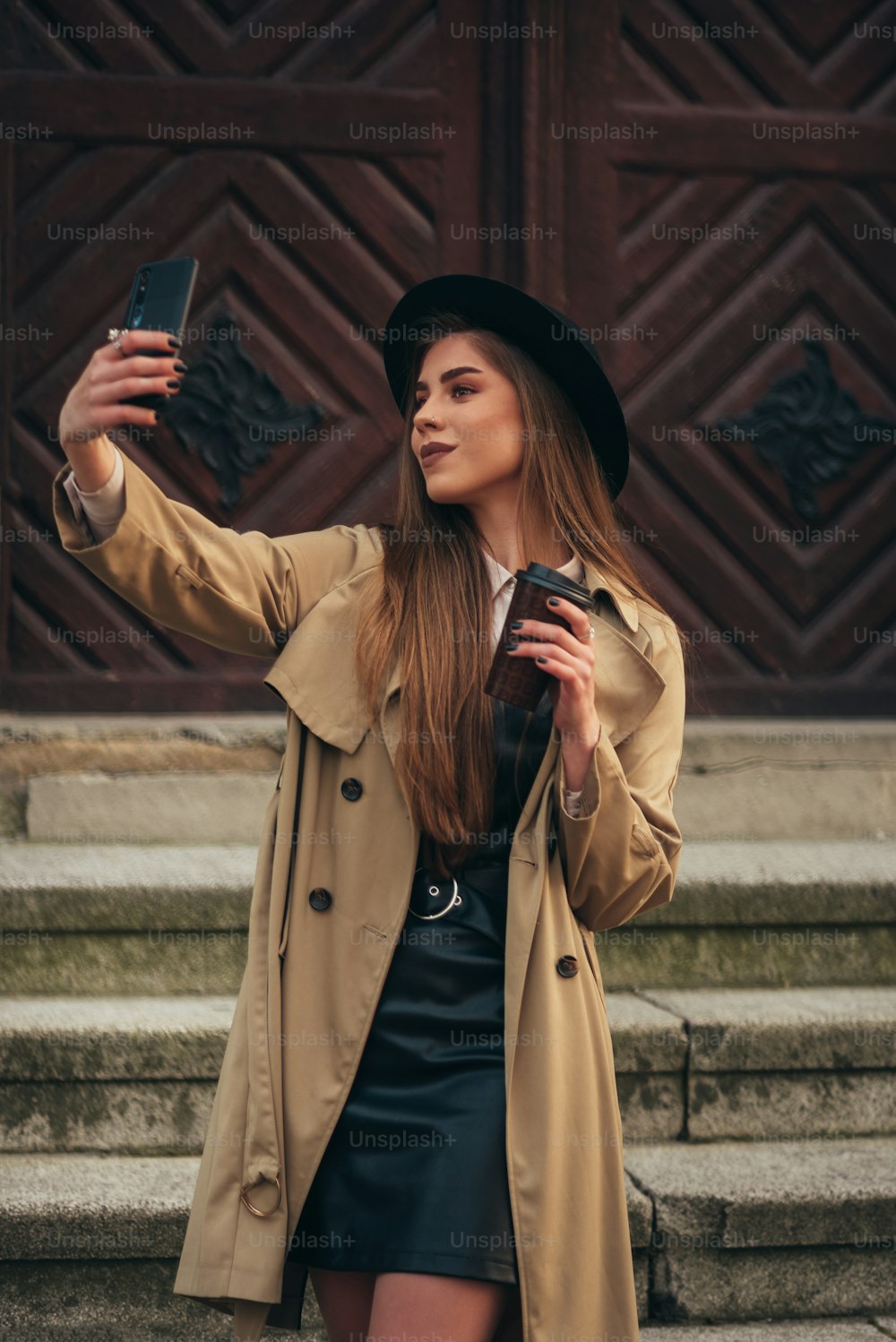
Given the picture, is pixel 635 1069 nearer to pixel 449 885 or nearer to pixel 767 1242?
pixel 767 1242

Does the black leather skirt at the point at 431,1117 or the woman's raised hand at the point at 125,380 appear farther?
the black leather skirt at the point at 431,1117

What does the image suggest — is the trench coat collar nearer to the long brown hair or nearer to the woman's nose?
the long brown hair

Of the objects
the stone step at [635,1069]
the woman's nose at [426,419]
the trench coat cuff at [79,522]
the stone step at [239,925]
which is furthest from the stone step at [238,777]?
the trench coat cuff at [79,522]

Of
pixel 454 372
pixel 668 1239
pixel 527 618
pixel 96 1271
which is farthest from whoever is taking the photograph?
pixel 668 1239

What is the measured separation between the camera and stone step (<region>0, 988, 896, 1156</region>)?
12.7 ft

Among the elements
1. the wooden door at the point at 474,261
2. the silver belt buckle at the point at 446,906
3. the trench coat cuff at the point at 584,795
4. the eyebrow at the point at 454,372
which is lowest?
the silver belt buckle at the point at 446,906

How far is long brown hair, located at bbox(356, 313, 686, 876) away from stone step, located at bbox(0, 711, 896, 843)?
246cm

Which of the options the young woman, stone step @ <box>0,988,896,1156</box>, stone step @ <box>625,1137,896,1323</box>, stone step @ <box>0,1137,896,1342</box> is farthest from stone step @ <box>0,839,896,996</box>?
the young woman

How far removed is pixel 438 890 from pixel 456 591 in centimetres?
52

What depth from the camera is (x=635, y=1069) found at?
4.01 meters

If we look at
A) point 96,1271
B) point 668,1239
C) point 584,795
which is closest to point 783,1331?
point 668,1239

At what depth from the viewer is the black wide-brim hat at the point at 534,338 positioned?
2.71 meters

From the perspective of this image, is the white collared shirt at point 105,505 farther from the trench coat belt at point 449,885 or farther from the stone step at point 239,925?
the stone step at point 239,925

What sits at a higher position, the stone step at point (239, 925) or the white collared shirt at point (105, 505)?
the white collared shirt at point (105, 505)
